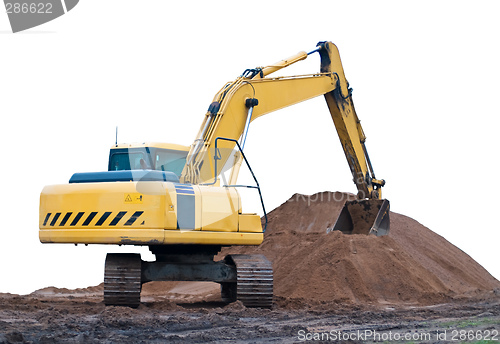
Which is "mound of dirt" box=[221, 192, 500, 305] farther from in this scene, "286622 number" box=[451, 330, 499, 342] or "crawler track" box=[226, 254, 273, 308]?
"286622 number" box=[451, 330, 499, 342]

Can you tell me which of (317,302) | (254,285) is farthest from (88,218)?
(317,302)

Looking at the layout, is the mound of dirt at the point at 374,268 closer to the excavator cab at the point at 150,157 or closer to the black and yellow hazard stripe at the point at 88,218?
the excavator cab at the point at 150,157

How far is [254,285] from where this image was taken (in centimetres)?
1058

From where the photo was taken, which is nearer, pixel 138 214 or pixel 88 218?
pixel 138 214

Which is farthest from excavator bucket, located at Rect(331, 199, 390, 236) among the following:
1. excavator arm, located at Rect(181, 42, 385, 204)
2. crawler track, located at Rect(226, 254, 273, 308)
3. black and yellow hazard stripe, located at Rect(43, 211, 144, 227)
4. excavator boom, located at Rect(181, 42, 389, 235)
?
black and yellow hazard stripe, located at Rect(43, 211, 144, 227)

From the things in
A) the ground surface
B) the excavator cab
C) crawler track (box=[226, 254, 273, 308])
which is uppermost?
the excavator cab

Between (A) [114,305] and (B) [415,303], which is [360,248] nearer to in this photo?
(B) [415,303]

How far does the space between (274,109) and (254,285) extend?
11.5ft

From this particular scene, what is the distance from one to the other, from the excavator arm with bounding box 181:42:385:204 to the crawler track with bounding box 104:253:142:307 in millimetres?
1644

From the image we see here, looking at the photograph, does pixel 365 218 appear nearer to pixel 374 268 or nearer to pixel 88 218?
pixel 374 268

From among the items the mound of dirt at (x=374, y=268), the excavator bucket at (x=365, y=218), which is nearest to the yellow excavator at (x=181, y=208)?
the mound of dirt at (x=374, y=268)

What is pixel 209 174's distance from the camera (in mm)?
11055

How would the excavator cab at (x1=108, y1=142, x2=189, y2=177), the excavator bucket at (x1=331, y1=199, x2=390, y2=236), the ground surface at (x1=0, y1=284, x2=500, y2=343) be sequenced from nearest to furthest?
1. the ground surface at (x1=0, y1=284, x2=500, y2=343)
2. the excavator cab at (x1=108, y1=142, x2=189, y2=177)
3. the excavator bucket at (x1=331, y1=199, x2=390, y2=236)

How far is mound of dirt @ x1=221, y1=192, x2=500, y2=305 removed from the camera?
12109 millimetres
